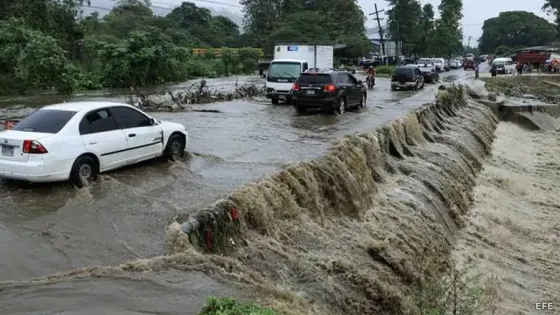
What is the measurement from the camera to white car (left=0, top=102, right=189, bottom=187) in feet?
30.6

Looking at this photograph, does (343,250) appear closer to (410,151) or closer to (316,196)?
(316,196)

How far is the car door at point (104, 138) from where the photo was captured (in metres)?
10.1

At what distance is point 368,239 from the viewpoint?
1018 centimetres

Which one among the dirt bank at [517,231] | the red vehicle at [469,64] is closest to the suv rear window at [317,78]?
the dirt bank at [517,231]

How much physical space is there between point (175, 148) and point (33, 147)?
3879 mm

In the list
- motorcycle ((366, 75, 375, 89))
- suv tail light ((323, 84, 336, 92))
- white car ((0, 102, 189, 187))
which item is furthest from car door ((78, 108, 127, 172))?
motorcycle ((366, 75, 375, 89))

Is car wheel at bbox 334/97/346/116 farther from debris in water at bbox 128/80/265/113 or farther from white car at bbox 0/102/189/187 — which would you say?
white car at bbox 0/102/189/187

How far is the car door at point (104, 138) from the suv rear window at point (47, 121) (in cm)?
30

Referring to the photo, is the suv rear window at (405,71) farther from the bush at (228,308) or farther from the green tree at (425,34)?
the green tree at (425,34)

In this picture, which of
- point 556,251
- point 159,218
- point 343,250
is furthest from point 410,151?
point 159,218

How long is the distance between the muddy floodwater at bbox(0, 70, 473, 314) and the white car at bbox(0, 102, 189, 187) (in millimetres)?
342

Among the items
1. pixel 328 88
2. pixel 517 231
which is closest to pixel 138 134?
pixel 517 231

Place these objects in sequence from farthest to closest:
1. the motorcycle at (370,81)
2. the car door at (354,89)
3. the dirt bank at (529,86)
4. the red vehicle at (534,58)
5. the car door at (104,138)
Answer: the red vehicle at (534,58) < the dirt bank at (529,86) < the motorcycle at (370,81) < the car door at (354,89) < the car door at (104,138)

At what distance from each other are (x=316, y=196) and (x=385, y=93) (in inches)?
950
